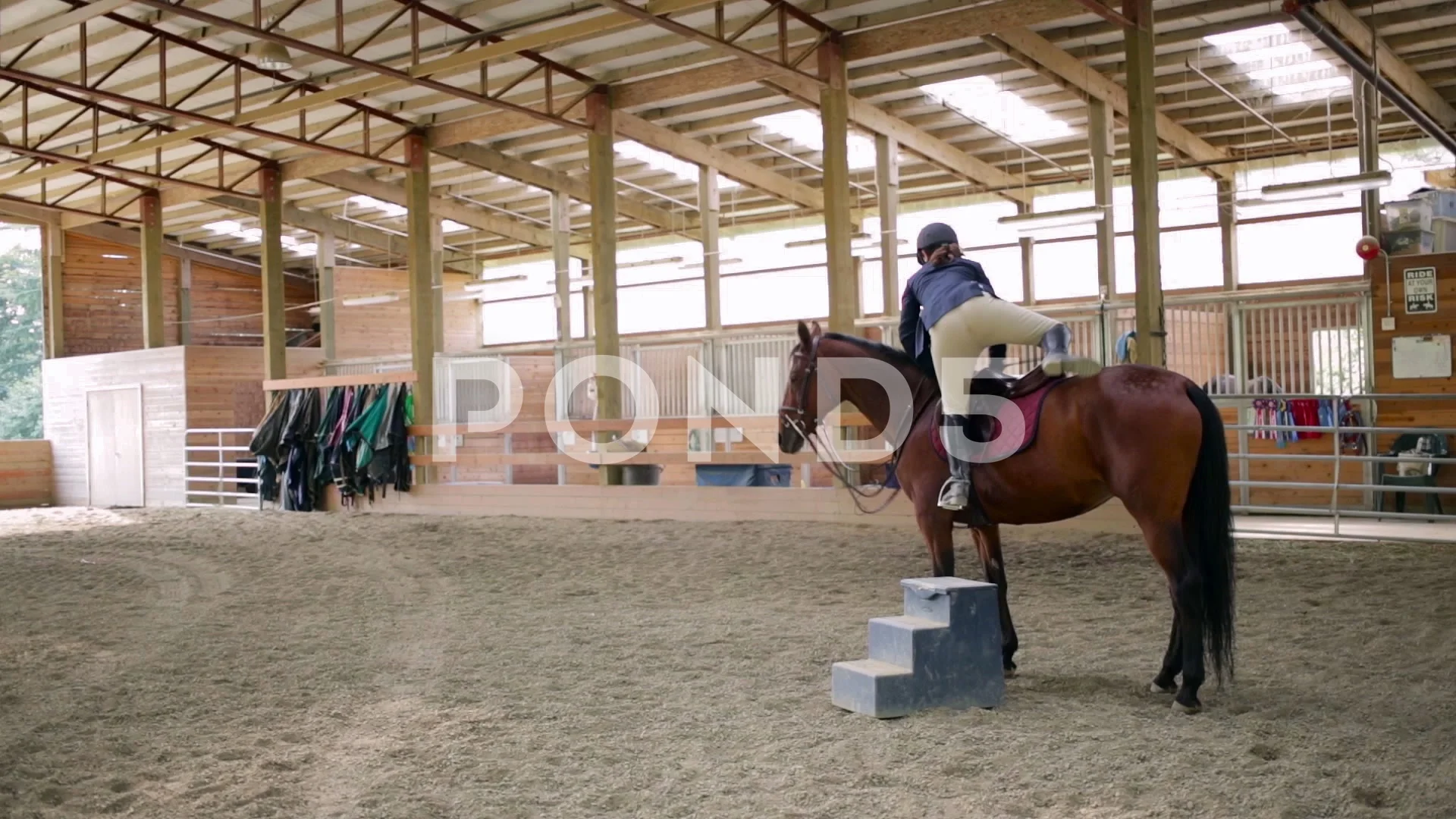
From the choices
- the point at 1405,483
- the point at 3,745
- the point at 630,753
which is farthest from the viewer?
the point at 1405,483

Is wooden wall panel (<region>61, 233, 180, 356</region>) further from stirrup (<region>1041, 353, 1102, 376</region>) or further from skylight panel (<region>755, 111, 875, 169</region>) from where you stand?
stirrup (<region>1041, 353, 1102, 376</region>)

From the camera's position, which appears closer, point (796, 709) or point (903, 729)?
point (903, 729)

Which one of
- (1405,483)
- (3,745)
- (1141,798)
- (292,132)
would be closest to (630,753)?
(1141,798)

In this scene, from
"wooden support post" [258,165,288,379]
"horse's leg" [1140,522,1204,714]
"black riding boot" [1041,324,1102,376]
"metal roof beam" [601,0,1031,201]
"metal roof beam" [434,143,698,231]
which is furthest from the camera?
"wooden support post" [258,165,288,379]

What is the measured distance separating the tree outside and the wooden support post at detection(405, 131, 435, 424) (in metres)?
17.6

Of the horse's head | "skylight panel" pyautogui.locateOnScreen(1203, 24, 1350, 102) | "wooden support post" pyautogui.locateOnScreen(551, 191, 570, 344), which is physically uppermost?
"skylight panel" pyautogui.locateOnScreen(1203, 24, 1350, 102)

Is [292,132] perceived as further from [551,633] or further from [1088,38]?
[551,633]

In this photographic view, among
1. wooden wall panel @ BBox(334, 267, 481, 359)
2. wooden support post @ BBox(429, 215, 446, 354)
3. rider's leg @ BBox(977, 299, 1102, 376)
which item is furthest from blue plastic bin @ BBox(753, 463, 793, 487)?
wooden wall panel @ BBox(334, 267, 481, 359)

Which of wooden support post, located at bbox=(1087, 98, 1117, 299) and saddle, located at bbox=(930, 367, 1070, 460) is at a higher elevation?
wooden support post, located at bbox=(1087, 98, 1117, 299)

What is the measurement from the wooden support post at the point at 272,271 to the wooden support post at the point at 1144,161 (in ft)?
35.6

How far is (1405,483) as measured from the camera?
942cm

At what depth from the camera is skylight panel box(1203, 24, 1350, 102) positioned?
470 inches

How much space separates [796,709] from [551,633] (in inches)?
79.3

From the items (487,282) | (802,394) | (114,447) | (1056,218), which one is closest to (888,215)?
(1056,218)
